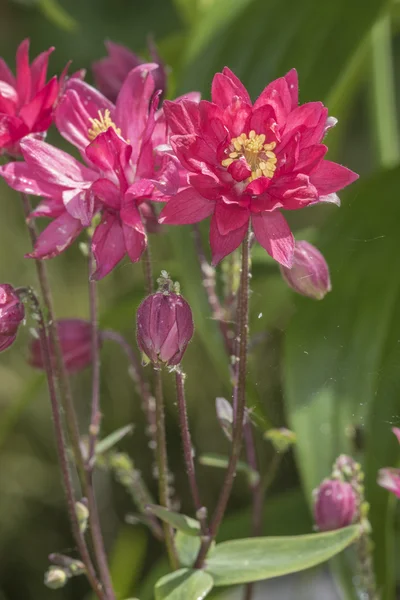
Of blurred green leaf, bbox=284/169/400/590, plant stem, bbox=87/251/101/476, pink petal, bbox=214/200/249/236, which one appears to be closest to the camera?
pink petal, bbox=214/200/249/236

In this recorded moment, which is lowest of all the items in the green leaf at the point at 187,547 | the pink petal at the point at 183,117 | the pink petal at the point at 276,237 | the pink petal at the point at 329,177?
the green leaf at the point at 187,547

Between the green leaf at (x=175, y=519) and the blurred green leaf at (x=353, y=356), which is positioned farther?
the blurred green leaf at (x=353, y=356)

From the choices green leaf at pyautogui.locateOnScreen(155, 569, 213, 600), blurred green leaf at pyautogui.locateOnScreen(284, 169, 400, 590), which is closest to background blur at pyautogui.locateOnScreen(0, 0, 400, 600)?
blurred green leaf at pyautogui.locateOnScreen(284, 169, 400, 590)

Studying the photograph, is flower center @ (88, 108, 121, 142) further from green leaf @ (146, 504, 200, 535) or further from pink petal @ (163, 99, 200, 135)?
green leaf @ (146, 504, 200, 535)

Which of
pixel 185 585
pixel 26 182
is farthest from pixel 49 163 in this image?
pixel 185 585

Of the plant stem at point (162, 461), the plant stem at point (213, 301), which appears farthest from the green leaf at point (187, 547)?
the plant stem at point (213, 301)

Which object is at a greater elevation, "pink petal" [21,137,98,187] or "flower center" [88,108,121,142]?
"flower center" [88,108,121,142]

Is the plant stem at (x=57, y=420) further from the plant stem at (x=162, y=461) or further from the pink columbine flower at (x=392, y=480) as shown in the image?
the pink columbine flower at (x=392, y=480)

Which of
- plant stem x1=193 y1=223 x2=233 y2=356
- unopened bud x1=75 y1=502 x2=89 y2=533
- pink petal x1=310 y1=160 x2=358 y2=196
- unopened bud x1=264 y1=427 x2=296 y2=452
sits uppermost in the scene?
pink petal x1=310 y1=160 x2=358 y2=196
